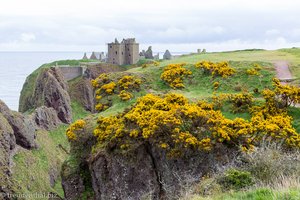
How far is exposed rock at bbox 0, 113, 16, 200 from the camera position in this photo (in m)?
43.1

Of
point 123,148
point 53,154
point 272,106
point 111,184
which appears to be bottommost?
point 53,154

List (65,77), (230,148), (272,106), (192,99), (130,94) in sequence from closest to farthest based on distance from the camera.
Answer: (230,148) → (272,106) → (192,99) → (130,94) → (65,77)

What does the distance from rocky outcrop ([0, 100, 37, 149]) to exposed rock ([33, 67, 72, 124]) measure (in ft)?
81.6

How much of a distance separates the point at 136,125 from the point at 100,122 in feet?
8.19

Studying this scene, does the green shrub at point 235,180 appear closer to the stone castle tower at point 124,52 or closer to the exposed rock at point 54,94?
the exposed rock at point 54,94

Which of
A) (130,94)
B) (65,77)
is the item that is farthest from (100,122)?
(65,77)

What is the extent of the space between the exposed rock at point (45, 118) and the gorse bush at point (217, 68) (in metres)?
50.7

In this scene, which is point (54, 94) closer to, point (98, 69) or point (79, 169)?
point (98, 69)

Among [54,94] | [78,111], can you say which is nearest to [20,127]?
[54,94]

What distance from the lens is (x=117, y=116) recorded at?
24.4 metres

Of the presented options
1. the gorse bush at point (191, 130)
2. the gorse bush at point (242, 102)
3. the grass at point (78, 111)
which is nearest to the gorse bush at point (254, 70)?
the gorse bush at point (242, 102)

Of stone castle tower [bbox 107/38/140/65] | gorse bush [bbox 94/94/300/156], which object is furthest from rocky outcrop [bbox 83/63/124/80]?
gorse bush [bbox 94/94/300/156]

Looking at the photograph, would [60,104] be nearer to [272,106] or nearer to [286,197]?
[272,106]

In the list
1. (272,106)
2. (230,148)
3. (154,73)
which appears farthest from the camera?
(154,73)
